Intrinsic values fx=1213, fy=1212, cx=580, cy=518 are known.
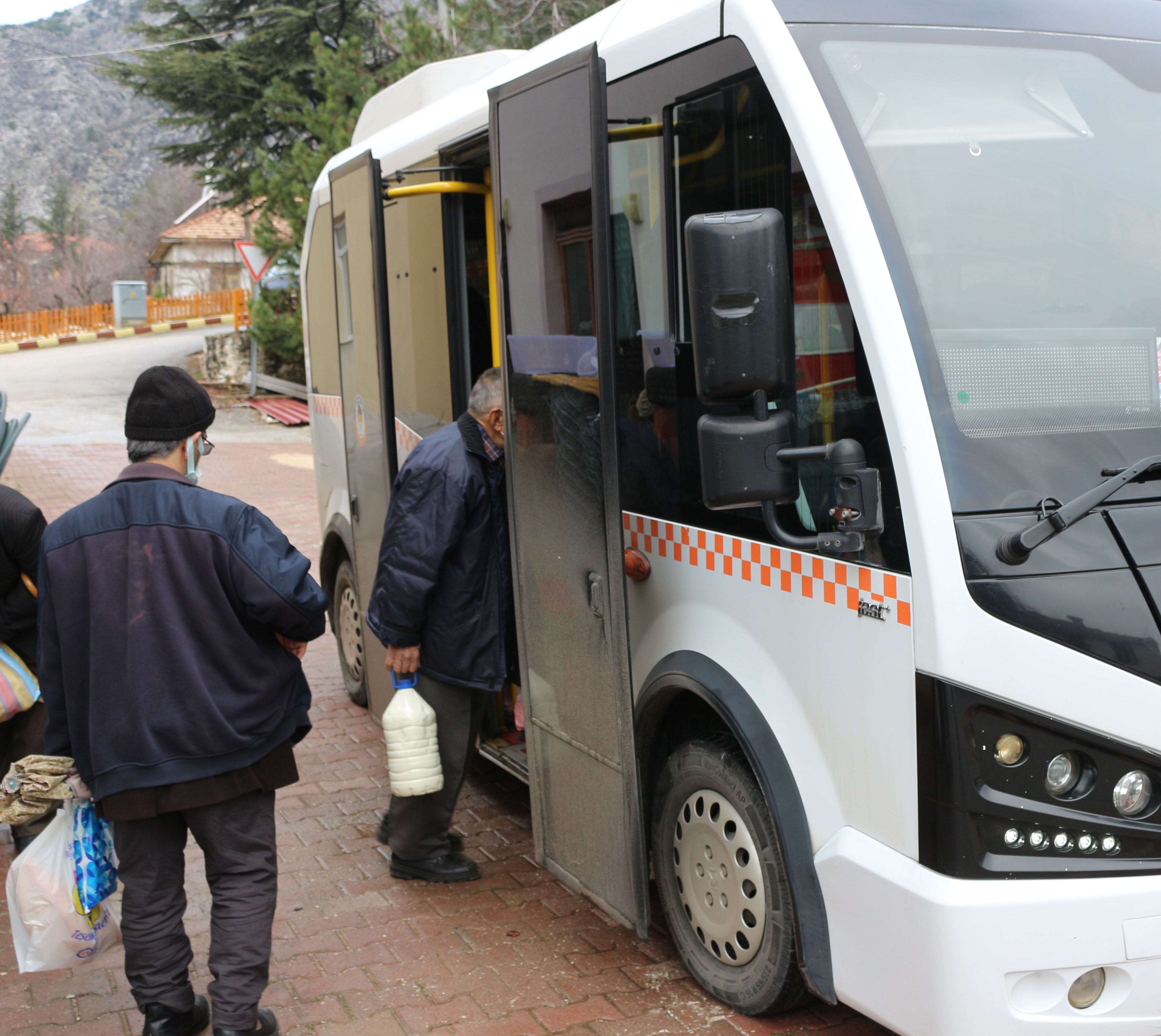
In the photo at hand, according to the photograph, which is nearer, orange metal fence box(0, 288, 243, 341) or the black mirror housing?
the black mirror housing

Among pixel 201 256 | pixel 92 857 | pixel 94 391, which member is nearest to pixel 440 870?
pixel 92 857

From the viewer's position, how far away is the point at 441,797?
446 cm

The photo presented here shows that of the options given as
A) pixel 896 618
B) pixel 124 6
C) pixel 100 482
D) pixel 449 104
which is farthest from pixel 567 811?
pixel 124 6

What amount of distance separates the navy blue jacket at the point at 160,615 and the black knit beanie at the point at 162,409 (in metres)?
0.09

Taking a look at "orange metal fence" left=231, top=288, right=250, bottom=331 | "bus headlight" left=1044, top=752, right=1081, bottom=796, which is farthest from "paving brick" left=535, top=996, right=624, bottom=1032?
"orange metal fence" left=231, top=288, right=250, bottom=331

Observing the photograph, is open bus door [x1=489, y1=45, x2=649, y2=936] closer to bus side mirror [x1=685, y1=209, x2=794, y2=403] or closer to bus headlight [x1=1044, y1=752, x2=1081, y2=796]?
bus side mirror [x1=685, y1=209, x2=794, y2=403]

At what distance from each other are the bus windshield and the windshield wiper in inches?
3.5

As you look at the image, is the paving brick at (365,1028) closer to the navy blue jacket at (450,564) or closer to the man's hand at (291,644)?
the man's hand at (291,644)

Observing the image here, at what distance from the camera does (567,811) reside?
390cm

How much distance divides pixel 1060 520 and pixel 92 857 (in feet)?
8.69

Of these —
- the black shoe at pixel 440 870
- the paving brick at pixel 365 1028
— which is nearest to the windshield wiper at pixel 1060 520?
the paving brick at pixel 365 1028

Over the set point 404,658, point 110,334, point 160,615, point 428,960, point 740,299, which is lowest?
point 428,960

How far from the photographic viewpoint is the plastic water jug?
14.2 ft

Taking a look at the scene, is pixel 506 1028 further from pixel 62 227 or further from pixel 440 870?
pixel 62 227
